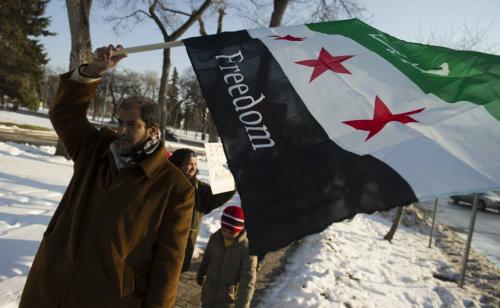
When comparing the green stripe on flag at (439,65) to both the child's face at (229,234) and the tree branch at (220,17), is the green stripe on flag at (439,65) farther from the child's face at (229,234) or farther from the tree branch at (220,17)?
the tree branch at (220,17)

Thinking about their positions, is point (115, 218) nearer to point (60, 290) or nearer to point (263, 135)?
point (60, 290)

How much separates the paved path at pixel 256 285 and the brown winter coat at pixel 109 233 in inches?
104

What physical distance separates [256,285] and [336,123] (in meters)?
3.85

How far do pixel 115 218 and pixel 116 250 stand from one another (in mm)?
157

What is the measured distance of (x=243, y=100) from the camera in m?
2.13

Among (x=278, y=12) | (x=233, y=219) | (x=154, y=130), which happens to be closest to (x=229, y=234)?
(x=233, y=219)

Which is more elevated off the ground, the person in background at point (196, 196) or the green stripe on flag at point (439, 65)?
the green stripe on flag at point (439, 65)

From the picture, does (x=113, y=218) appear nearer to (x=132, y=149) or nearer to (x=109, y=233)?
(x=109, y=233)

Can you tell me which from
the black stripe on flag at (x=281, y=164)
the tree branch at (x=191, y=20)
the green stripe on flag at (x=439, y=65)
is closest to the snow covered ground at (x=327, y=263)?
the black stripe on flag at (x=281, y=164)

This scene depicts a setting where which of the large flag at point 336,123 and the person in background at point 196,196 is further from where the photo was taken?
the person in background at point 196,196

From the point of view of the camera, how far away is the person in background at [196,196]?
3.55 meters

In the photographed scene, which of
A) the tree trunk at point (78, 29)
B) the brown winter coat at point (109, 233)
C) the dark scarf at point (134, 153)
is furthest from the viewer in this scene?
the tree trunk at point (78, 29)

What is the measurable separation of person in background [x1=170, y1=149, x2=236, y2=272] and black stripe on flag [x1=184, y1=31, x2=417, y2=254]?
1.37 metres

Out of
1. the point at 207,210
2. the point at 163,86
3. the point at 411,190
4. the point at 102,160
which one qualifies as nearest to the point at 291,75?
the point at 411,190
